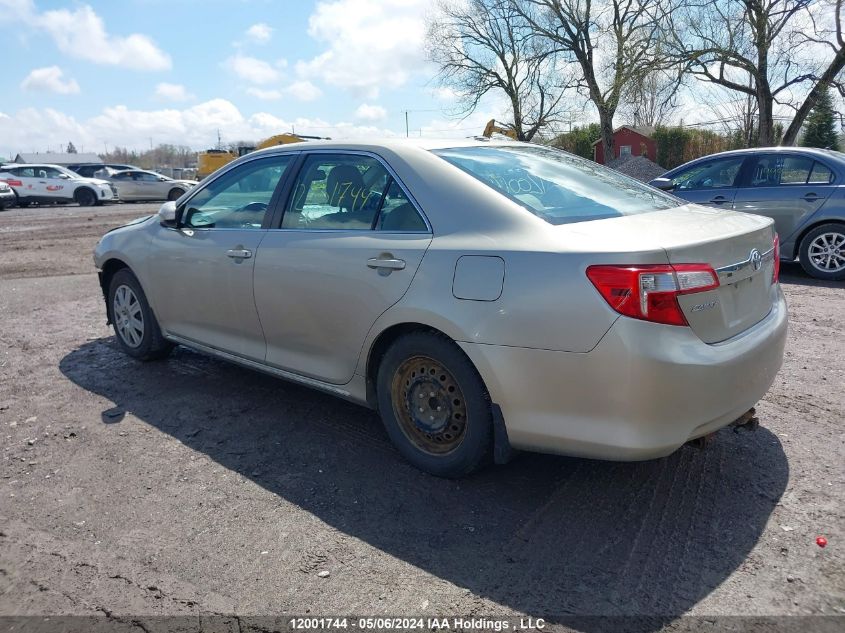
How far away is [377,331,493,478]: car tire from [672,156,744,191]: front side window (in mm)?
6932

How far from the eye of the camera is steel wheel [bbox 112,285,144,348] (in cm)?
539

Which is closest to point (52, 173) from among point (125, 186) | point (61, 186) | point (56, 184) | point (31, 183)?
point (56, 184)

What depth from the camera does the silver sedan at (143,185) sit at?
96.6 feet

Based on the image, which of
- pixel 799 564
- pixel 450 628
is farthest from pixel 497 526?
pixel 799 564

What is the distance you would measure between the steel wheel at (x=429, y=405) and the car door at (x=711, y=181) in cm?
667

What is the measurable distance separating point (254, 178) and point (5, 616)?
9.39 ft

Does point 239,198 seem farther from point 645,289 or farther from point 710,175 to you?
point 710,175

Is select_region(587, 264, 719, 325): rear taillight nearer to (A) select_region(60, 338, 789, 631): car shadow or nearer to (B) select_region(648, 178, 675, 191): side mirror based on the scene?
(A) select_region(60, 338, 789, 631): car shadow

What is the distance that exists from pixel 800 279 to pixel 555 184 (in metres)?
6.17

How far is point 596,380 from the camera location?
279cm

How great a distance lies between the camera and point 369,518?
10.4 ft

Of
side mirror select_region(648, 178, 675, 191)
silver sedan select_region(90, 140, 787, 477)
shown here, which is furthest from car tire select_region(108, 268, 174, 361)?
side mirror select_region(648, 178, 675, 191)

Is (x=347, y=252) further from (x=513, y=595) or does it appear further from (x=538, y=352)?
(x=513, y=595)

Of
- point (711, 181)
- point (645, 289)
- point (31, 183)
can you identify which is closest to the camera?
point (645, 289)
